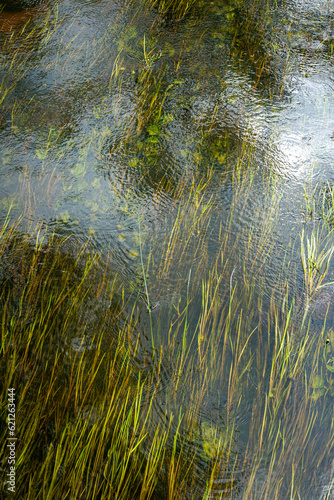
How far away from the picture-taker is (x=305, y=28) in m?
3.38

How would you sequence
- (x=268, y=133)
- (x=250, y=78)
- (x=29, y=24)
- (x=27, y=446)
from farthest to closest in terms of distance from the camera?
(x=29, y=24) < (x=250, y=78) < (x=268, y=133) < (x=27, y=446)

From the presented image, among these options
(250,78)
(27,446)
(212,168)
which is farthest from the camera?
(250,78)

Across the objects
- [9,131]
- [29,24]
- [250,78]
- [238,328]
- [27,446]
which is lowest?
[27,446]

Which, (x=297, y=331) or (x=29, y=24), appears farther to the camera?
(x=29, y=24)

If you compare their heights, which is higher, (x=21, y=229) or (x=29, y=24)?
(x=29, y=24)

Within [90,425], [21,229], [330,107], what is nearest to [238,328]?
[90,425]

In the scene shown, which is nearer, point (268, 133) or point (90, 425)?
point (90, 425)

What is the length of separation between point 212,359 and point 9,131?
215cm

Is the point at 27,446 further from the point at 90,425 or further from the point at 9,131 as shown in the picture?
the point at 9,131

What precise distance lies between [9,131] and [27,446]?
6.90ft

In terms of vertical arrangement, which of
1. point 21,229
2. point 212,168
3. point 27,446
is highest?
point 212,168

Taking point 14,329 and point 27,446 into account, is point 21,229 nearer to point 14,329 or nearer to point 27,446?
point 14,329

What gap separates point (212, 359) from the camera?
165cm

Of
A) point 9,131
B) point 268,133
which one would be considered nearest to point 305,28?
point 268,133
